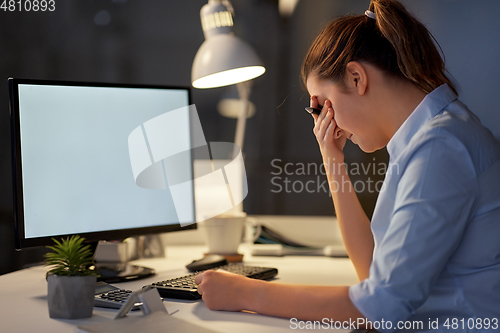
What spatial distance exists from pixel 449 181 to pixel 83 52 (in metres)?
1.36

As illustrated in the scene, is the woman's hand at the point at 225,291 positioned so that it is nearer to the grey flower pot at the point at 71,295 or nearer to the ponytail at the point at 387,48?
the grey flower pot at the point at 71,295

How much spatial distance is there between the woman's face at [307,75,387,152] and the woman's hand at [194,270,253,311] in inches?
14.5

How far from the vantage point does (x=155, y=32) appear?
1.77 metres

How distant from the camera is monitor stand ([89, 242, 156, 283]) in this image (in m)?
1.04

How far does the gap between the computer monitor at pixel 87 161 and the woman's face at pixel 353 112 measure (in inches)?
17.4

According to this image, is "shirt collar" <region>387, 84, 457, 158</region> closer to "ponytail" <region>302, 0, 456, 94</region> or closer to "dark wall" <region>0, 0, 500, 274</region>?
"ponytail" <region>302, 0, 456, 94</region>

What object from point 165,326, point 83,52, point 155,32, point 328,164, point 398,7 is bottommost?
point 165,326

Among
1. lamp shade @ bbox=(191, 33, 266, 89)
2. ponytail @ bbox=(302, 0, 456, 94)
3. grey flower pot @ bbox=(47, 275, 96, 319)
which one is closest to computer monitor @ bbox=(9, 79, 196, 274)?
lamp shade @ bbox=(191, 33, 266, 89)

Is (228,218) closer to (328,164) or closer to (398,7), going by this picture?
(328,164)

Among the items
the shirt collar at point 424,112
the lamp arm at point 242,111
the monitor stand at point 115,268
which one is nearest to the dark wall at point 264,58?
A: the lamp arm at point 242,111

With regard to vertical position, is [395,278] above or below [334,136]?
below

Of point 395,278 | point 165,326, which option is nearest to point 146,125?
point 165,326

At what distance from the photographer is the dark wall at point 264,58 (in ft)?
5.07

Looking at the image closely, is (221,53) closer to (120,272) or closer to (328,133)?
(328,133)
